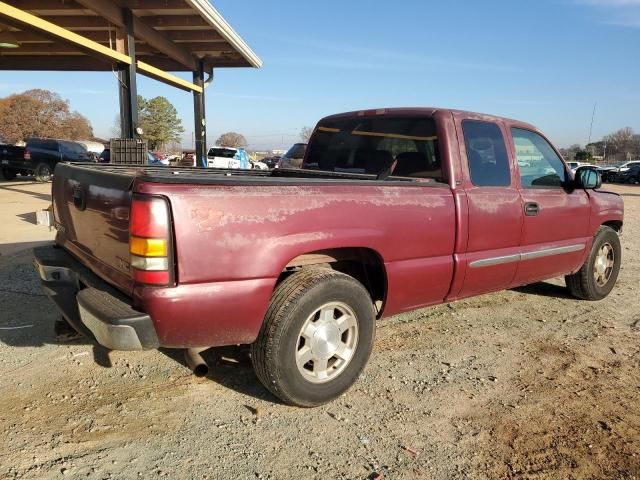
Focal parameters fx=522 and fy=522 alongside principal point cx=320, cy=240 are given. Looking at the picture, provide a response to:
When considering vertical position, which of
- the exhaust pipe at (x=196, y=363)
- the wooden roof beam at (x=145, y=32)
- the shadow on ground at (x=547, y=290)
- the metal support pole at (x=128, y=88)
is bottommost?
the shadow on ground at (x=547, y=290)

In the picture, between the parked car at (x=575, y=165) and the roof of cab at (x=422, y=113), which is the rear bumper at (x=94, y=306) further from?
the parked car at (x=575, y=165)

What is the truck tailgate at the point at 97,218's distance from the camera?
8.93 ft

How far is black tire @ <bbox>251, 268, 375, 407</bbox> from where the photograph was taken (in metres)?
2.91

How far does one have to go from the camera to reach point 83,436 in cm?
281

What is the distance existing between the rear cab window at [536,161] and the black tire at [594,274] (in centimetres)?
92

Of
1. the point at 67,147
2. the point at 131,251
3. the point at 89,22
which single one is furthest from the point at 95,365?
the point at 67,147

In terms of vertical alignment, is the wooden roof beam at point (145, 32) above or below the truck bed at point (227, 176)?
above

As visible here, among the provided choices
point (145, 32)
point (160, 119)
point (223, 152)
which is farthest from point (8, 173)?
point (160, 119)

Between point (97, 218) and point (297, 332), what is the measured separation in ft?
4.36

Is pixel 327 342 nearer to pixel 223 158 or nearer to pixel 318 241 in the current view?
pixel 318 241

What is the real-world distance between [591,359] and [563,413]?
3.42 ft

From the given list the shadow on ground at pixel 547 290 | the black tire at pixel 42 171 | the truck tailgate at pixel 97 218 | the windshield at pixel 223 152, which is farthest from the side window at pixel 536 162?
the windshield at pixel 223 152

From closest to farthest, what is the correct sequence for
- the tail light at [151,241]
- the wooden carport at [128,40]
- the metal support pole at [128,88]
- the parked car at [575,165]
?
the tail light at [151,241] < the parked car at [575,165] < the wooden carport at [128,40] < the metal support pole at [128,88]

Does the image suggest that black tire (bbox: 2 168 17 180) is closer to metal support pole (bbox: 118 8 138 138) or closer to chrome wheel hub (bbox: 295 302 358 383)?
metal support pole (bbox: 118 8 138 138)
